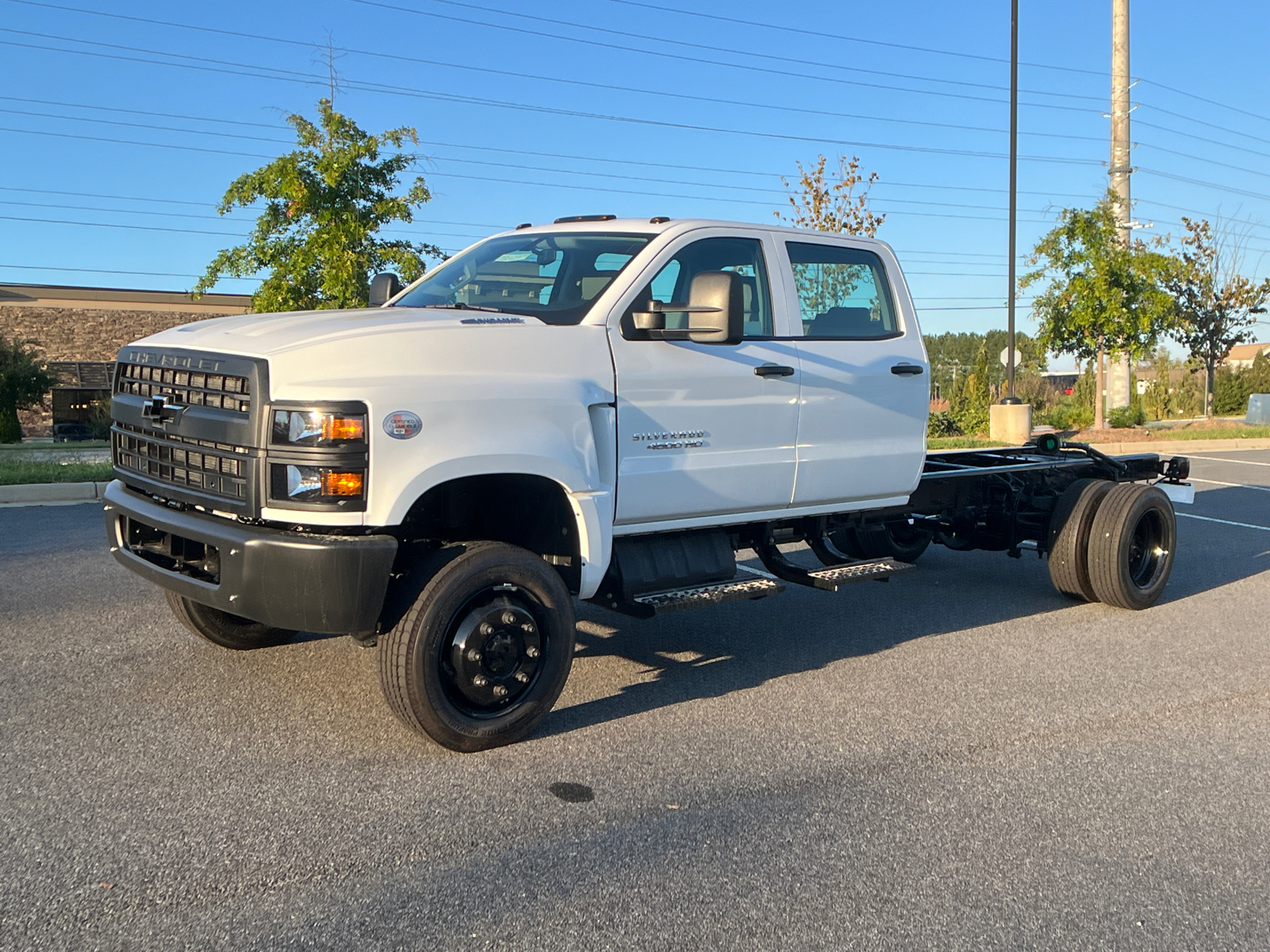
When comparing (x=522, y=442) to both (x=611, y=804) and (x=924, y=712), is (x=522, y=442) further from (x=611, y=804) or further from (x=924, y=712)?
(x=924, y=712)

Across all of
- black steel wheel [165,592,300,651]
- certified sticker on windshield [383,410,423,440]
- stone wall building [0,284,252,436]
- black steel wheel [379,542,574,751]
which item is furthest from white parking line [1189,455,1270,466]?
stone wall building [0,284,252,436]

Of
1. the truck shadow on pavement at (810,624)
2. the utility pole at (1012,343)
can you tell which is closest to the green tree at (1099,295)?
the utility pole at (1012,343)

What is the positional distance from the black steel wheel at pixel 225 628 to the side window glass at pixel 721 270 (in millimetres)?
2405

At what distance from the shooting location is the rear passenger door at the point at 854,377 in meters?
5.75

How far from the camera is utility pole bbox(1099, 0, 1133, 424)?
3284 cm

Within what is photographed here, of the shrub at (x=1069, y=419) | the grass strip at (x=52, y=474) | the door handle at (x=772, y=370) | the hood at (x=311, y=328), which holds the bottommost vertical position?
the grass strip at (x=52, y=474)

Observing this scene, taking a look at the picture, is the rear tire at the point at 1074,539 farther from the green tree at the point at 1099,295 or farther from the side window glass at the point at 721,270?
the green tree at the point at 1099,295

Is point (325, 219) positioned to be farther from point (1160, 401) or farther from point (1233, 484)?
point (1160, 401)

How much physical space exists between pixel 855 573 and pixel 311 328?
3.03m

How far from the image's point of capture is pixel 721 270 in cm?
533

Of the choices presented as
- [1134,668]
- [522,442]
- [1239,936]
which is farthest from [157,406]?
[1134,668]

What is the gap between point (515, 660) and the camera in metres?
4.52

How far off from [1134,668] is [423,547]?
3717 mm

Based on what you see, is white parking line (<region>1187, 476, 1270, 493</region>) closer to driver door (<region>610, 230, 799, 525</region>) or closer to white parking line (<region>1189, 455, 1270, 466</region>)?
white parking line (<region>1189, 455, 1270, 466</region>)
